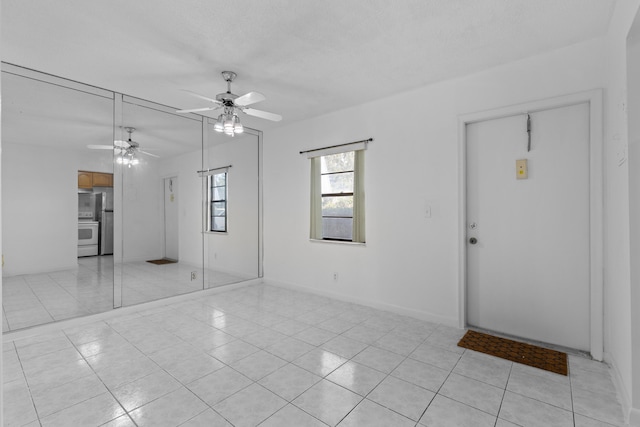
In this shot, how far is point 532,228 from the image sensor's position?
3.22 m

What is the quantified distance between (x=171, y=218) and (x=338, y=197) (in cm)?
232

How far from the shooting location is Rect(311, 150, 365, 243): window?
14.3ft

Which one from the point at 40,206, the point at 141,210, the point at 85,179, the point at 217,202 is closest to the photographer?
the point at 40,206

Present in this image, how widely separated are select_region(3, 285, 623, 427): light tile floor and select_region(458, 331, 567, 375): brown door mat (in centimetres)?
10

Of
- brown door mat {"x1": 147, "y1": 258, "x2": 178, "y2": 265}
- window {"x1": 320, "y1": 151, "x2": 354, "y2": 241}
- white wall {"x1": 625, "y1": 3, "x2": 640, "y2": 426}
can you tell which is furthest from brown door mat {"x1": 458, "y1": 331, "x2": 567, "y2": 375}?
brown door mat {"x1": 147, "y1": 258, "x2": 178, "y2": 265}

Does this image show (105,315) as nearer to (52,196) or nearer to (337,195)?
(52,196)

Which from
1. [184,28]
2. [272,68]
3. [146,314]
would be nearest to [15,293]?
[146,314]

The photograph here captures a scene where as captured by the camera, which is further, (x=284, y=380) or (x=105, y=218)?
(x=105, y=218)

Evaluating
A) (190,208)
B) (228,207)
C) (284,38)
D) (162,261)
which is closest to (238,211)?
(228,207)

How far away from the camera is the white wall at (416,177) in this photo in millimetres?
3141

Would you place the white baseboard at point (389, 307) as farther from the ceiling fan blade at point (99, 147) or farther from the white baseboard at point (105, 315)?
the ceiling fan blade at point (99, 147)

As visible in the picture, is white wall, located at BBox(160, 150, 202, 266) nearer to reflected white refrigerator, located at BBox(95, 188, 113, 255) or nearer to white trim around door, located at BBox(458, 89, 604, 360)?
reflected white refrigerator, located at BBox(95, 188, 113, 255)

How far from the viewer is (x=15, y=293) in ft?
11.0

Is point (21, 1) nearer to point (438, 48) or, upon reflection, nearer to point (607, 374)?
point (438, 48)
